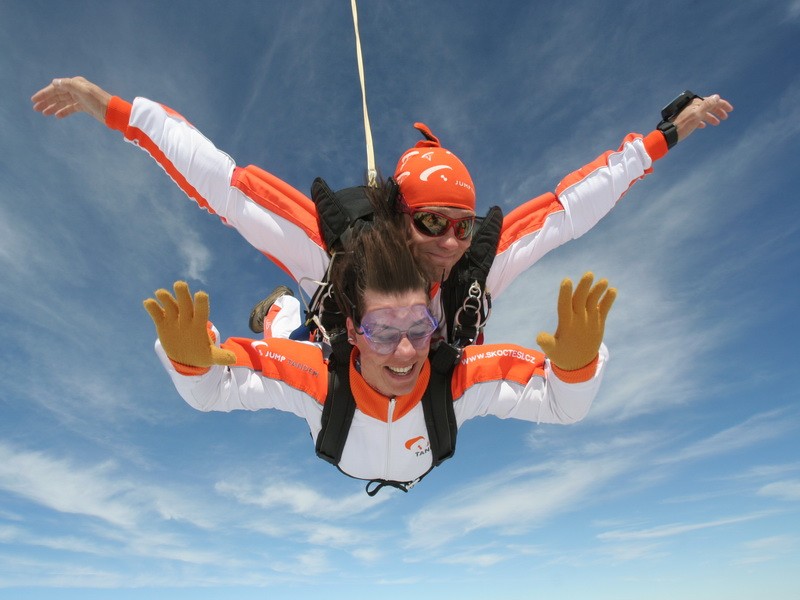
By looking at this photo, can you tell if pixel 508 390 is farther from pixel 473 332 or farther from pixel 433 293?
pixel 433 293

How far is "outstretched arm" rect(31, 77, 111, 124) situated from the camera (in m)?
3.72

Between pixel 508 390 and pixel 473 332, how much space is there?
0.44 metres

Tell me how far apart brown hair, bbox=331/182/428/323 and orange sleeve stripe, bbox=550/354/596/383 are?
2.96ft

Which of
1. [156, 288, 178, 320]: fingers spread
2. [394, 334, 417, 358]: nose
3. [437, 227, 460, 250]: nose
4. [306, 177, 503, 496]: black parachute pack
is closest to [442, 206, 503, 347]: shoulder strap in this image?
[306, 177, 503, 496]: black parachute pack

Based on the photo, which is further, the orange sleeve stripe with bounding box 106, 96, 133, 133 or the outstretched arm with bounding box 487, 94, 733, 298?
the outstretched arm with bounding box 487, 94, 733, 298

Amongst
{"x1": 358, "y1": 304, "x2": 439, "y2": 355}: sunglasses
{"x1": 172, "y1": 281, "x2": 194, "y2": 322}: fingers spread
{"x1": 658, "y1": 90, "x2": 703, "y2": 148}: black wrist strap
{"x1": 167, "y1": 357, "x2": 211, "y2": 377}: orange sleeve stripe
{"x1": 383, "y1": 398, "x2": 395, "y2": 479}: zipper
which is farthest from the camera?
{"x1": 658, "y1": 90, "x2": 703, "y2": 148}: black wrist strap

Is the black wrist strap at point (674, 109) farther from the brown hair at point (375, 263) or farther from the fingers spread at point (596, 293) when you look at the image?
the brown hair at point (375, 263)

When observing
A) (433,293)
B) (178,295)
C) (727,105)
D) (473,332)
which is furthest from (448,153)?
(727,105)

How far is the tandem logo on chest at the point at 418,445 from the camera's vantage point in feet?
12.1

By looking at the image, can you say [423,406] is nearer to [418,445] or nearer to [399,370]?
[418,445]

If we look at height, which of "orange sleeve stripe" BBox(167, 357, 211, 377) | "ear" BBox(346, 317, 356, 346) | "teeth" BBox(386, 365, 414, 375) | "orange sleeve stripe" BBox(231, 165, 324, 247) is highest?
"orange sleeve stripe" BBox(231, 165, 324, 247)

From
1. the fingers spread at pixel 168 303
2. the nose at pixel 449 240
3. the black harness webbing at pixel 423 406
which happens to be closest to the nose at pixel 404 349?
the black harness webbing at pixel 423 406

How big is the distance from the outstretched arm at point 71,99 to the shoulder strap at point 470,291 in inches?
101

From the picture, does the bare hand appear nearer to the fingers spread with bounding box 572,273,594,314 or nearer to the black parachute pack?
the black parachute pack
